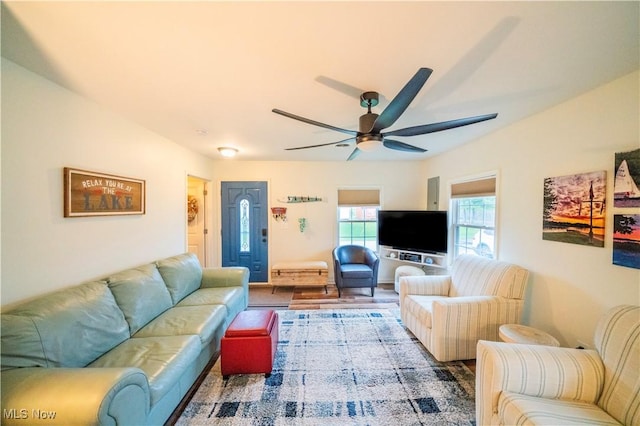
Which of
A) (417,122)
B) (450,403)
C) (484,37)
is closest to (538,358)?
(450,403)

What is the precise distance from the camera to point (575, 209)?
1996mm

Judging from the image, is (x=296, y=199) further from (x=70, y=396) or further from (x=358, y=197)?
(x=70, y=396)

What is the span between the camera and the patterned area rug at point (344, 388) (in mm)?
1724

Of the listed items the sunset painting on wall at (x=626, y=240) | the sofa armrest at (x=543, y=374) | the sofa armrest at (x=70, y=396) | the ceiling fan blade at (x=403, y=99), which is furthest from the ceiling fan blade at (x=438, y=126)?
the sofa armrest at (x=70, y=396)

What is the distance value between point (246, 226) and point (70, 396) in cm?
369

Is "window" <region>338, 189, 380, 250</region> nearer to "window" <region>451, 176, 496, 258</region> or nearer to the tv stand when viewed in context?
the tv stand

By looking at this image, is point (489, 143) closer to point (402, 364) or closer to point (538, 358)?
point (538, 358)

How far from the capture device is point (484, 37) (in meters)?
1.29

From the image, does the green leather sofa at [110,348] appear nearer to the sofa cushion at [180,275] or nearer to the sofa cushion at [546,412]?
the sofa cushion at [180,275]

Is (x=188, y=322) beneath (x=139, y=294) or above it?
beneath

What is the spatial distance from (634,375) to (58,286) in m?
3.69

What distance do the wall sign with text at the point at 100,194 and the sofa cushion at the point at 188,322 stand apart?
44.1 inches

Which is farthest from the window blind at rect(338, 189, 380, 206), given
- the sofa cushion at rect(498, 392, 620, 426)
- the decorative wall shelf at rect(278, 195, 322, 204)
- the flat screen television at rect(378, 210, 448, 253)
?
the sofa cushion at rect(498, 392, 620, 426)

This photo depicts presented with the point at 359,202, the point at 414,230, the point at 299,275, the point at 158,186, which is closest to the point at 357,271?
the point at 299,275
